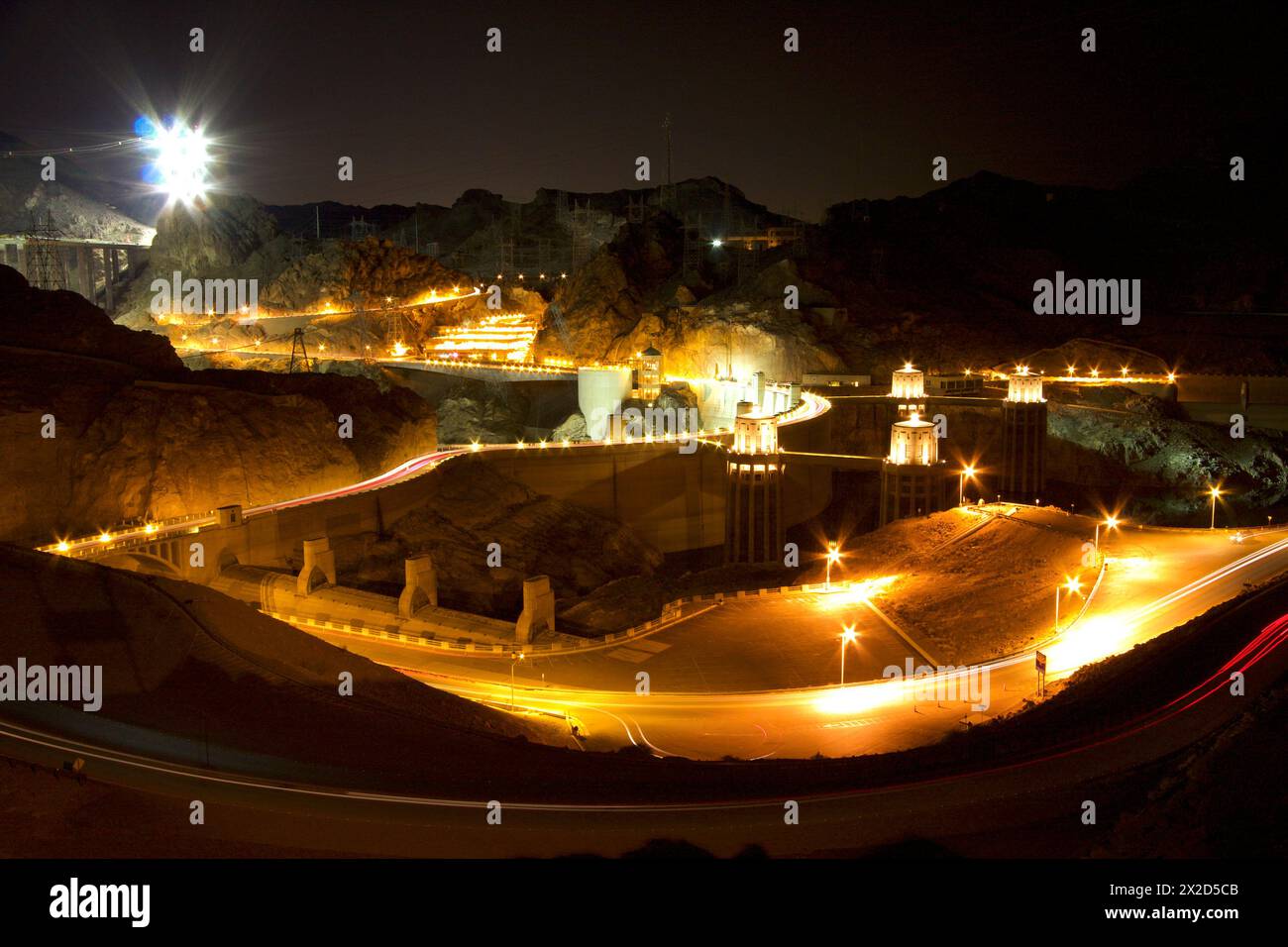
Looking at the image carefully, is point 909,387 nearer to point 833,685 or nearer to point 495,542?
point 495,542

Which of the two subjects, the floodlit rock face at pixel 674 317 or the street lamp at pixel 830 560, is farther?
the floodlit rock face at pixel 674 317

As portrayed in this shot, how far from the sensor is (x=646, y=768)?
16.7 m

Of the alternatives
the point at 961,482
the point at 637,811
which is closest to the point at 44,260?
the point at 961,482

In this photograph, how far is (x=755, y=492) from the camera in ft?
166

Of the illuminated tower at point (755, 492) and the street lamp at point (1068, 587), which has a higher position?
the illuminated tower at point (755, 492)

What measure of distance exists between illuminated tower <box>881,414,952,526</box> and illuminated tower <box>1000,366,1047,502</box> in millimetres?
14798

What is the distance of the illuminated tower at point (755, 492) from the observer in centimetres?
5053

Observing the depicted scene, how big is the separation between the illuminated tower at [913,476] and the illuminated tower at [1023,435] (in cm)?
1480

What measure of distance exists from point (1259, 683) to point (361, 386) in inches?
1769

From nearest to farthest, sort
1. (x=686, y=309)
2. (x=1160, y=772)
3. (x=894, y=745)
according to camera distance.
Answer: (x=1160, y=772), (x=894, y=745), (x=686, y=309)

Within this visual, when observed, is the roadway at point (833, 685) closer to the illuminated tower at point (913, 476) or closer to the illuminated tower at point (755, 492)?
the illuminated tower at point (913, 476)

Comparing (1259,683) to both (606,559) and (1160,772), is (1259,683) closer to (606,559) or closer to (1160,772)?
(1160,772)

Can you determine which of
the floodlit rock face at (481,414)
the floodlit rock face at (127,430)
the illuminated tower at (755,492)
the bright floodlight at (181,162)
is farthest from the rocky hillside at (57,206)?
the illuminated tower at (755,492)

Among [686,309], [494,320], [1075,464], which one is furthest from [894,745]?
[494,320]
